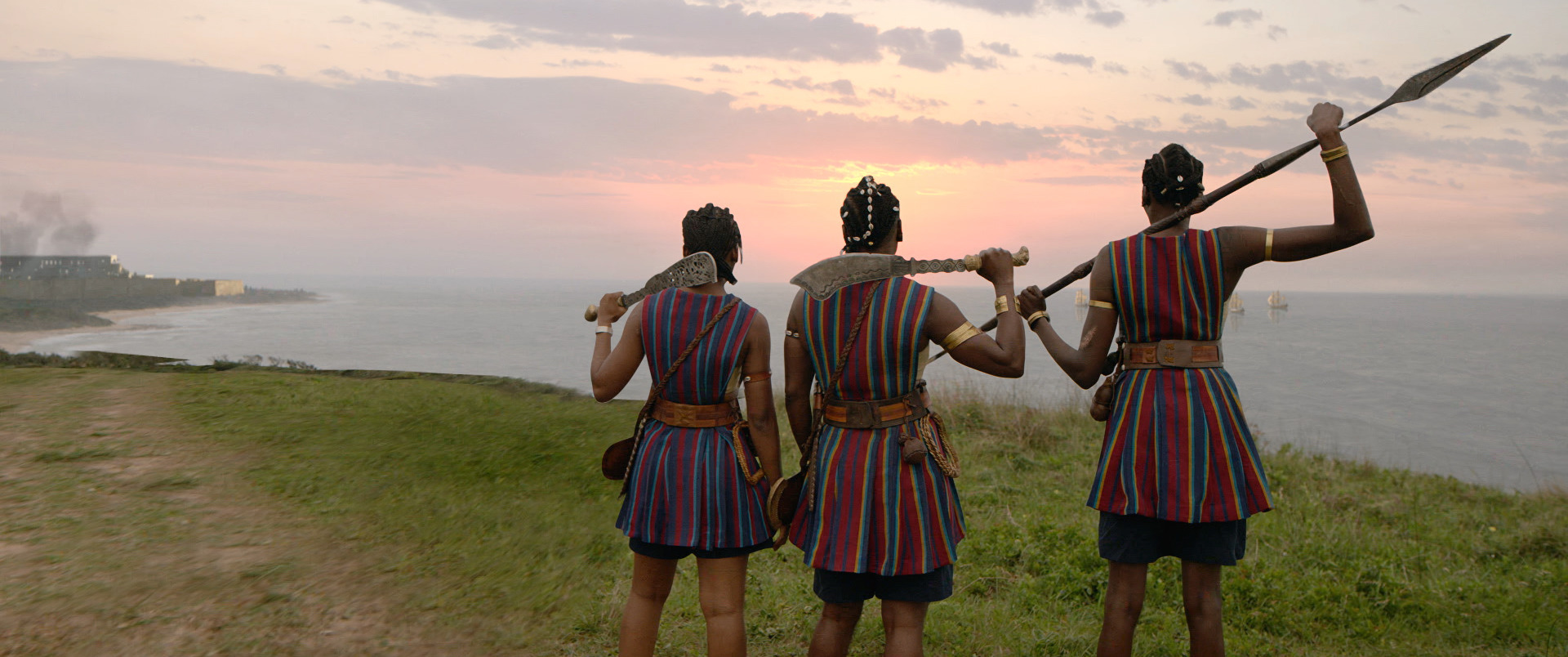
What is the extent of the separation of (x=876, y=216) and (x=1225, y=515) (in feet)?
5.91

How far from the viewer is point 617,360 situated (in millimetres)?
3711

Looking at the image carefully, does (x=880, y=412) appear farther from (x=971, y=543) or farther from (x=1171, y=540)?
(x=971, y=543)

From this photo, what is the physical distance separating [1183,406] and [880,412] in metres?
1.21

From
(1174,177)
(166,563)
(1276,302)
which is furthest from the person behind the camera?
(1276,302)

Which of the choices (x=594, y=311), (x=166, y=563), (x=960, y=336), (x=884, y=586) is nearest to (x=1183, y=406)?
(x=960, y=336)

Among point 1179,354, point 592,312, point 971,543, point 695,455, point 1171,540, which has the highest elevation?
point 592,312

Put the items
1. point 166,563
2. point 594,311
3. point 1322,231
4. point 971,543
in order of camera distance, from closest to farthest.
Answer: point 1322,231
point 594,311
point 166,563
point 971,543

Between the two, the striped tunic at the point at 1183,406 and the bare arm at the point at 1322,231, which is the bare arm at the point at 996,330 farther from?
the bare arm at the point at 1322,231

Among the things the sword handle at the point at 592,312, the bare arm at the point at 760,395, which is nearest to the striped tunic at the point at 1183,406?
the bare arm at the point at 760,395

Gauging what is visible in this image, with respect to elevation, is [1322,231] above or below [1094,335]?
above

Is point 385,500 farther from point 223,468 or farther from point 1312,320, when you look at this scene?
point 1312,320

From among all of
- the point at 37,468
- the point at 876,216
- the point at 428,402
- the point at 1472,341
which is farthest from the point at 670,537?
the point at 1472,341

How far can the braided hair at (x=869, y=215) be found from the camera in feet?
11.1

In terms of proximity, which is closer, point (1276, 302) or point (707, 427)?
point (707, 427)
